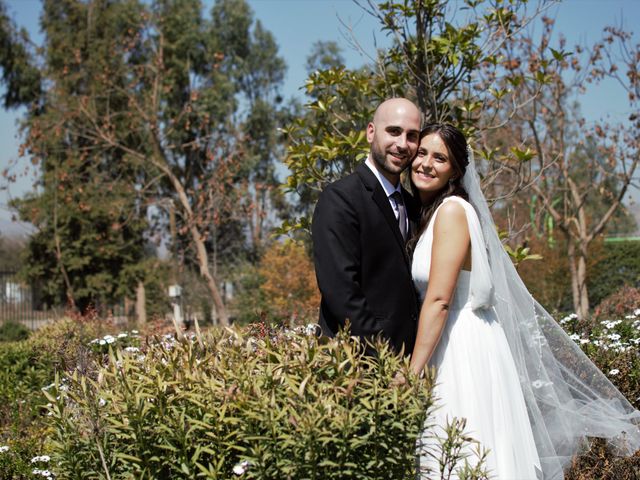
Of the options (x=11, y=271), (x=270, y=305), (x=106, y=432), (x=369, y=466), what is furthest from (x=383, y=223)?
(x=11, y=271)

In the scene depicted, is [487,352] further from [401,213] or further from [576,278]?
[576,278]

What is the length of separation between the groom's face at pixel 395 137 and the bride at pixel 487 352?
0.12 metres

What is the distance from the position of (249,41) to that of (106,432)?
33499 millimetres

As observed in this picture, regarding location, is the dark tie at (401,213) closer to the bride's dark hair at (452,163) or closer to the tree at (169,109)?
the bride's dark hair at (452,163)

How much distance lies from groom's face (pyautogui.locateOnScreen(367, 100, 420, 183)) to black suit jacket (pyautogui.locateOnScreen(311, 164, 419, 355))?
164 millimetres

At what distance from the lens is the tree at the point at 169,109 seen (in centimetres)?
1669

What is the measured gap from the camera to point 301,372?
8.35 feet

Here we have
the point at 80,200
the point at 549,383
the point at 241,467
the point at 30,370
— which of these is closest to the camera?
the point at 241,467

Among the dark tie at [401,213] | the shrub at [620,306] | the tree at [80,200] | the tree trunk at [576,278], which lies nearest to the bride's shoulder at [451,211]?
the dark tie at [401,213]

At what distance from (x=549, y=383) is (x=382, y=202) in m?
1.43

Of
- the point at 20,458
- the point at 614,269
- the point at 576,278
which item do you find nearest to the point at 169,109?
the point at 614,269

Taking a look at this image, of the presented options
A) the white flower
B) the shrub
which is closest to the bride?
the white flower

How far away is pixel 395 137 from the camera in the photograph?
11.4 feet

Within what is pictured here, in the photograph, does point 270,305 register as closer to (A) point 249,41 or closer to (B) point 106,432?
(B) point 106,432
